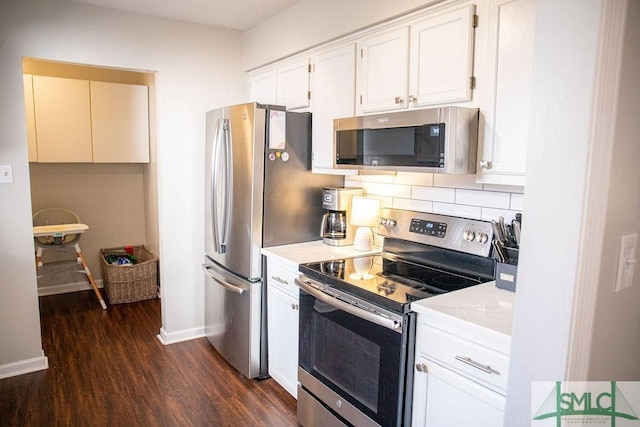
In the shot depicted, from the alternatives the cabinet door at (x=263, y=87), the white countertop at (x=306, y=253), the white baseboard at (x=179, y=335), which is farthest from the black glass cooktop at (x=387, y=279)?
the white baseboard at (x=179, y=335)

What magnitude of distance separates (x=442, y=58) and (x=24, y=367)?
306 cm

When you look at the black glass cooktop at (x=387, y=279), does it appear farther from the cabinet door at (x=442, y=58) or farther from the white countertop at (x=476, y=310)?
the cabinet door at (x=442, y=58)

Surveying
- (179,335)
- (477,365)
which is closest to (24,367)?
(179,335)

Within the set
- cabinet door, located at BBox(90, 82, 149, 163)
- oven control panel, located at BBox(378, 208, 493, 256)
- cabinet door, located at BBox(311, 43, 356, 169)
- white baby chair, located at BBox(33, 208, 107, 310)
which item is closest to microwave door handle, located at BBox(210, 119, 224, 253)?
cabinet door, located at BBox(311, 43, 356, 169)

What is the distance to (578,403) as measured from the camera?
41.7 inches

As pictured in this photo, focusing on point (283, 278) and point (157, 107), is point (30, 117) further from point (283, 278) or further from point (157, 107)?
point (283, 278)

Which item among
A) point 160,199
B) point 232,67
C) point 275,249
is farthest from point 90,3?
point 275,249

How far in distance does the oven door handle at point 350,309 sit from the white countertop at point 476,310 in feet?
→ 0.35

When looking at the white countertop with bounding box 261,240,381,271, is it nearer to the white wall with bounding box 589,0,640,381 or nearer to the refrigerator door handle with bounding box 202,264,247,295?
the refrigerator door handle with bounding box 202,264,247,295

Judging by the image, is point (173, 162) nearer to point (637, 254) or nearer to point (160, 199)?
point (160, 199)

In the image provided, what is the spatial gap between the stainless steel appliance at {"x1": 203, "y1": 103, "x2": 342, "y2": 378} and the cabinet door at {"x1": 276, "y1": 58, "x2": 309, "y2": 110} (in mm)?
154

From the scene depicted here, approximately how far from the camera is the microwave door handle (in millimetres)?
2912

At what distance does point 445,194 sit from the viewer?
2.34 metres

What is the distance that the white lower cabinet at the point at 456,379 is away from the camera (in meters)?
1.46
